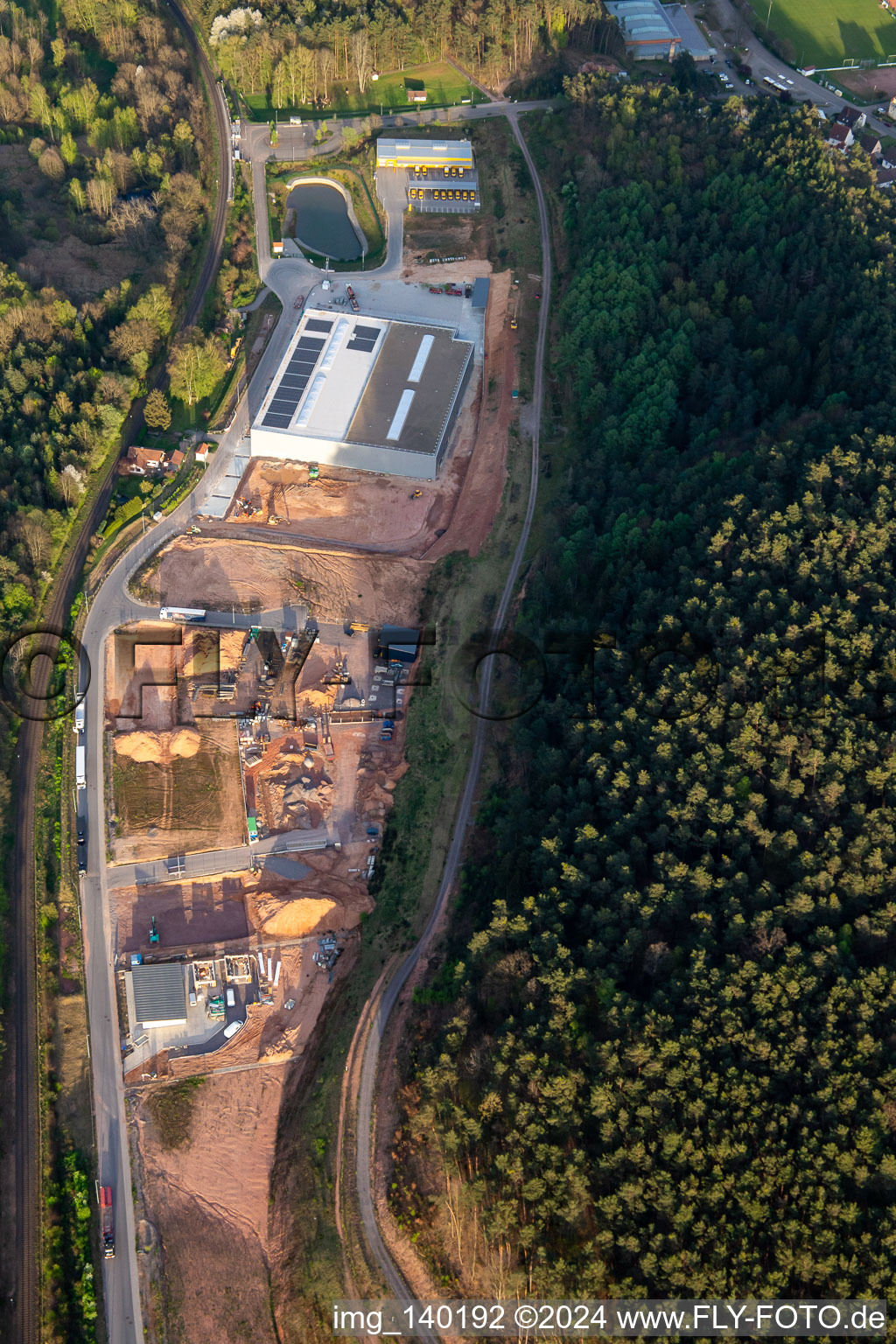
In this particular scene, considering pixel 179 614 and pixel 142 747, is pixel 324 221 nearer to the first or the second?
pixel 179 614

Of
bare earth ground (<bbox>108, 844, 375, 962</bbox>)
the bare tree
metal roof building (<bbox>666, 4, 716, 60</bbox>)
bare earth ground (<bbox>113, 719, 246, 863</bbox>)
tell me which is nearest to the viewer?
bare earth ground (<bbox>108, 844, 375, 962</bbox>)

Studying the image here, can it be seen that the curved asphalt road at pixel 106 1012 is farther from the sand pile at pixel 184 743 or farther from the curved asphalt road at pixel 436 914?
the curved asphalt road at pixel 436 914

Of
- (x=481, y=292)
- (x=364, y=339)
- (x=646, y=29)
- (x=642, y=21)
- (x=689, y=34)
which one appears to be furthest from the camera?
(x=689, y=34)

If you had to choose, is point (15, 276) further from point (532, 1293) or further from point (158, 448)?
point (532, 1293)

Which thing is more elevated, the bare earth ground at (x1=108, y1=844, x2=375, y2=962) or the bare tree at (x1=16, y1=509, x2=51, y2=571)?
the bare tree at (x1=16, y1=509, x2=51, y2=571)

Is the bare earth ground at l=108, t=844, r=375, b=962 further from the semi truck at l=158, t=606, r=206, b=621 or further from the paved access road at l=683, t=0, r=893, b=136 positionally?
the paved access road at l=683, t=0, r=893, b=136

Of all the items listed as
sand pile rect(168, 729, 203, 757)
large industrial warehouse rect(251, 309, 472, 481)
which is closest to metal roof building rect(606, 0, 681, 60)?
large industrial warehouse rect(251, 309, 472, 481)

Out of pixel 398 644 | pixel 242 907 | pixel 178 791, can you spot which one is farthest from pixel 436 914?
pixel 398 644
